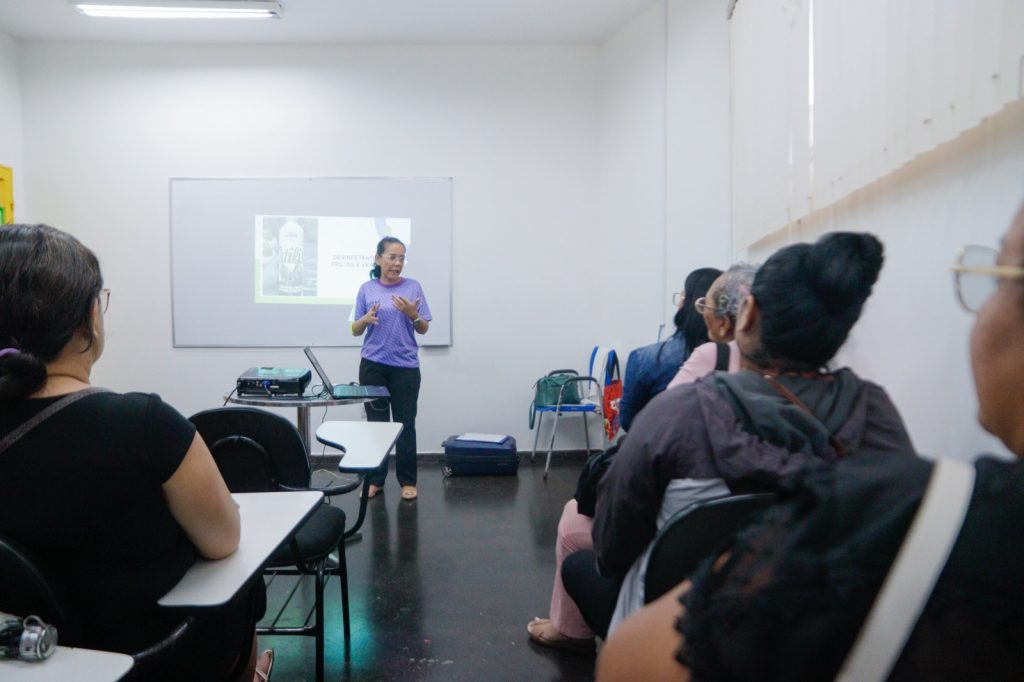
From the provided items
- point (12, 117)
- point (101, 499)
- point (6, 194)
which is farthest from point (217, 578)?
point (12, 117)

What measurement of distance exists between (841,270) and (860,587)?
0.99m

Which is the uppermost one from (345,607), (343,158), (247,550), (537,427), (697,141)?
(343,158)

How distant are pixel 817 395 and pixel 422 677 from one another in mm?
1626

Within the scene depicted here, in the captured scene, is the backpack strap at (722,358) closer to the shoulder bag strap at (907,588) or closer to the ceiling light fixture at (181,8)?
the shoulder bag strap at (907,588)

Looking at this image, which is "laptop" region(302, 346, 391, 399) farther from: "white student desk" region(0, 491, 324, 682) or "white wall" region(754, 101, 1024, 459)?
"white wall" region(754, 101, 1024, 459)

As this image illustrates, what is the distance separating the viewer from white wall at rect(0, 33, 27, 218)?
4785mm

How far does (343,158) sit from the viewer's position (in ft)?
16.4

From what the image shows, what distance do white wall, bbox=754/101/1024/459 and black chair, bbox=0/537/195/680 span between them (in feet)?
5.51

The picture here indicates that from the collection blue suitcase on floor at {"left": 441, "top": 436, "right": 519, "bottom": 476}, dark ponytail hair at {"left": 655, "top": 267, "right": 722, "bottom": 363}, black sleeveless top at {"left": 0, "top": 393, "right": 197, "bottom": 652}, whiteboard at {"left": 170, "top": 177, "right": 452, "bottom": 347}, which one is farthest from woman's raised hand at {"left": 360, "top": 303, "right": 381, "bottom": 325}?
black sleeveless top at {"left": 0, "top": 393, "right": 197, "bottom": 652}

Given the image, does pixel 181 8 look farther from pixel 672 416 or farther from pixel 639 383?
pixel 672 416

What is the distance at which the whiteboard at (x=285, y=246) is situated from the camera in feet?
16.3

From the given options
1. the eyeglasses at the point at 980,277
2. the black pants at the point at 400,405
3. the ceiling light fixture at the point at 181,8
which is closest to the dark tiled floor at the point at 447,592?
the black pants at the point at 400,405

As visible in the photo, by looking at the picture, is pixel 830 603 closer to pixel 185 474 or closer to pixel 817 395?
pixel 817 395

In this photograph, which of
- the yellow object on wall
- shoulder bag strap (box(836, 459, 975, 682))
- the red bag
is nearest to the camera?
shoulder bag strap (box(836, 459, 975, 682))
